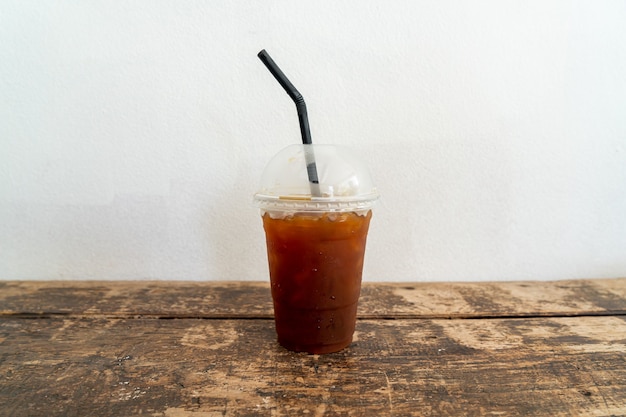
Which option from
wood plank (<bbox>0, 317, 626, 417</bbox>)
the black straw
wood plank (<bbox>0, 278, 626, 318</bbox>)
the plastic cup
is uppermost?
the black straw

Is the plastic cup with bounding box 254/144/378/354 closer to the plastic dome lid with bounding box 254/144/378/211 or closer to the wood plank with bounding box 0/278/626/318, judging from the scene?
the plastic dome lid with bounding box 254/144/378/211

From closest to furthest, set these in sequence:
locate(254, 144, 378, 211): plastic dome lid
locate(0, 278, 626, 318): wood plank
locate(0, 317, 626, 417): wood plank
Result: locate(0, 317, 626, 417): wood plank
locate(254, 144, 378, 211): plastic dome lid
locate(0, 278, 626, 318): wood plank

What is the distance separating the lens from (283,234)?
80cm

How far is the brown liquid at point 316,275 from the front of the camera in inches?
30.8

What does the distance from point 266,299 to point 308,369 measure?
1.25 ft

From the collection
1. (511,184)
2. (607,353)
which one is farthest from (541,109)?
(607,353)

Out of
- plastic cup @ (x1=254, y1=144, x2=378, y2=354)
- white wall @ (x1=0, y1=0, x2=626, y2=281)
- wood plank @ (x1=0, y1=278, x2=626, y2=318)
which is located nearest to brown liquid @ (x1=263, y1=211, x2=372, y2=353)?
plastic cup @ (x1=254, y1=144, x2=378, y2=354)

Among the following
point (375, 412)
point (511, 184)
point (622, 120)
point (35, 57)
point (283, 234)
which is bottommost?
point (375, 412)

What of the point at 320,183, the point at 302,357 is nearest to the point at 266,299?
the point at 302,357

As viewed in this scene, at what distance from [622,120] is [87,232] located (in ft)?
5.40

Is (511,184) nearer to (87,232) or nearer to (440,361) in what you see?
(440,361)

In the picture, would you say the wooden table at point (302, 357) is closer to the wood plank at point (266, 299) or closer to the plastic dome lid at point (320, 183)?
the wood plank at point (266, 299)

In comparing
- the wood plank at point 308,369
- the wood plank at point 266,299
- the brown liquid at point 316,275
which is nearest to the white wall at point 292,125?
the wood plank at point 266,299

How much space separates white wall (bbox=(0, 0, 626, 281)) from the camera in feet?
3.91
